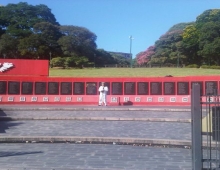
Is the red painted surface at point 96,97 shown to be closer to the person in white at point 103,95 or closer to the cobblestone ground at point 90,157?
the person in white at point 103,95

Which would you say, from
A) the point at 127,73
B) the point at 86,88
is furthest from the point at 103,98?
the point at 127,73

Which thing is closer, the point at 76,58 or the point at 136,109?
the point at 136,109

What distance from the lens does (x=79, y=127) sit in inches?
462

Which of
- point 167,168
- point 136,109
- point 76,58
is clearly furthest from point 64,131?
point 76,58

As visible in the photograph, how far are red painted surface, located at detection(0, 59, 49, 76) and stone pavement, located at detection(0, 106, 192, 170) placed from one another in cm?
915

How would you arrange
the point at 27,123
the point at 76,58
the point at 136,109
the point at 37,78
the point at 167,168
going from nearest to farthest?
1. the point at 167,168
2. the point at 27,123
3. the point at 136,109
4. the point at 37,78
5. the point at 76,58

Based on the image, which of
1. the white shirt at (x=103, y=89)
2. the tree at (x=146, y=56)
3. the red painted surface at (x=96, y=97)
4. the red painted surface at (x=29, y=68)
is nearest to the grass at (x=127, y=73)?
the red painted surface at (x=29, y=68)

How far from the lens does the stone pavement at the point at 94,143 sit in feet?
22.2

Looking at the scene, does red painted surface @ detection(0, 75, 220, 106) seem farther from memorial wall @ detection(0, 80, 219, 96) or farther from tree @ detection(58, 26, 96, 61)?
tree @ detection(58, 26, 96, 61)

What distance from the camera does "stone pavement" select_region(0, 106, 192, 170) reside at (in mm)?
6773

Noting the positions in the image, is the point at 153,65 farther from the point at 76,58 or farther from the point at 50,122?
the point at 50,122

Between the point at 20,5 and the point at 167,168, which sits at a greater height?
the point at 20,5

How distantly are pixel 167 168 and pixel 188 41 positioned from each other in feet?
152

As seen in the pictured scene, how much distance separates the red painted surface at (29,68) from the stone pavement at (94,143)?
915 centimetres
